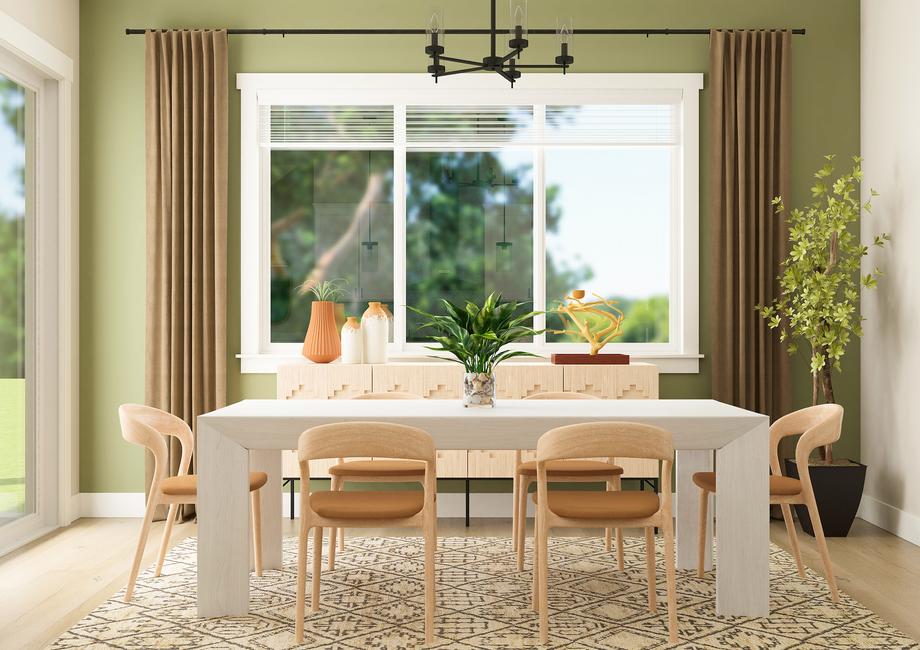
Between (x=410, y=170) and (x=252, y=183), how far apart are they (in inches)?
40.3

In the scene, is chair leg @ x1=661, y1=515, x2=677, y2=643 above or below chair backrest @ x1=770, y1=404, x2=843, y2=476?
below

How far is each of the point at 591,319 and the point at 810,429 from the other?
2.02 m

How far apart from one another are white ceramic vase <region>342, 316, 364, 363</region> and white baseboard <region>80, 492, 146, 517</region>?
5.38 ft

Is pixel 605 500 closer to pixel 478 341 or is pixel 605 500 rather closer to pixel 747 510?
pixel 747 510

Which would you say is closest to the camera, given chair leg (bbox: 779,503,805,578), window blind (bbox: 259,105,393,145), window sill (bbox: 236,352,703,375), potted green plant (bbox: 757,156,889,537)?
chair leg (bbox: 779,503,805,578)

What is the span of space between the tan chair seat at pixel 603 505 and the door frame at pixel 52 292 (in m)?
3.21

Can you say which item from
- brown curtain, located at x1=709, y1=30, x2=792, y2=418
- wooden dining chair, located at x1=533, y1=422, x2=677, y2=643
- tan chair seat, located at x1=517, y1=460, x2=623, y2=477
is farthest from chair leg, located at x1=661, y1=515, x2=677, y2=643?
brown curtain, located at x1=709, y1=30, x2=792, y2=418

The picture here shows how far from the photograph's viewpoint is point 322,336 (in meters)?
5.09

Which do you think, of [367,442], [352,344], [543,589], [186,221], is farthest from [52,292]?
[543,589]

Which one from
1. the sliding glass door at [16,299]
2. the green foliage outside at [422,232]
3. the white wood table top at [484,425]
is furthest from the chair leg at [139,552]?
the green foliage outside at [422,232]

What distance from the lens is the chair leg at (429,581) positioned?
3008 mm

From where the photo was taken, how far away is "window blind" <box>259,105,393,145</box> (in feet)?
17.7

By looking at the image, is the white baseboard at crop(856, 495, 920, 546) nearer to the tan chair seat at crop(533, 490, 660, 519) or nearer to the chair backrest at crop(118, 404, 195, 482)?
the tan chair seat at crop(533, 490, 660, 519)

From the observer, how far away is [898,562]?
416 cm
